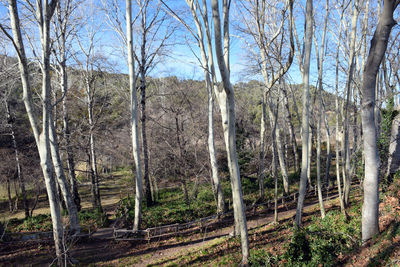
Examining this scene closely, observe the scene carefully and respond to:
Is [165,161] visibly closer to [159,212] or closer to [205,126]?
[205,126]

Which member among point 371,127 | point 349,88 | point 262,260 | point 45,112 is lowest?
point 262,260

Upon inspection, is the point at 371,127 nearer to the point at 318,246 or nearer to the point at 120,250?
the point at 318,246

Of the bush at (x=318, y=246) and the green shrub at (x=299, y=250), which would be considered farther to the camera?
the green shrub at (x=299, y=250)

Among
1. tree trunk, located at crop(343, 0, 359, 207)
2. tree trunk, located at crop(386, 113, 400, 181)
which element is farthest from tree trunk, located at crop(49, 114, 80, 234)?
tree trunk, located at crop(386, 113, 400, 181)

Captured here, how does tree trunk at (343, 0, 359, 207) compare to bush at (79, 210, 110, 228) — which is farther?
bush at (79, 210, 110, 228)

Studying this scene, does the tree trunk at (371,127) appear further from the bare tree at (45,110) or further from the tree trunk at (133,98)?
the bare tree at (45,110)

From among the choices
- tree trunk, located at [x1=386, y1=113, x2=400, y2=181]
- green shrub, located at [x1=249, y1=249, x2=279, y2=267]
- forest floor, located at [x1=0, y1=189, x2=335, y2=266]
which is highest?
tree trunk, located at [x1=386, y1=113, x2=400, y2=181]

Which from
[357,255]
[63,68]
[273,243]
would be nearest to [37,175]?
[63,68]

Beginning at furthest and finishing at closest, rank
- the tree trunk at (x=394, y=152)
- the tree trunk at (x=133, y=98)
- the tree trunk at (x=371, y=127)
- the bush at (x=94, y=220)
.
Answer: the bush at (x=94, y=220) < the tree trunk at (x=394, y=152) < the tree trunk at (x=133, y=98) < the tree trunk at (x=371, y=127)

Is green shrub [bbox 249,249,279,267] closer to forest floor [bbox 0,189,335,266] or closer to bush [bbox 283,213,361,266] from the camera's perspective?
bush [bbox 283,213,361,266]

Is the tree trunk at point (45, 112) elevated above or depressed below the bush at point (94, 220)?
above

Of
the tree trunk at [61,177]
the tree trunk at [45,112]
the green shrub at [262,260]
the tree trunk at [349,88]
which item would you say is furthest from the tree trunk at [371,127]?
the tree trunk at [61,177]

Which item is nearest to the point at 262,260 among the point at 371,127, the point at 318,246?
the point at 318,246

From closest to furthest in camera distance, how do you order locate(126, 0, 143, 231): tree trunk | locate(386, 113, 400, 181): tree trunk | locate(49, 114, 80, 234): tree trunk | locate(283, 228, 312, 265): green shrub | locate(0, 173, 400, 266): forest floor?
locate(283, 228, 312, 265): green shrub
locate(0, 173, 400, 266): forest floor
locate(49, 114, 80, 234): tree trunk
locate(126, 0, 143, 231): tree trunk
locate(386, 113, 400, 181): tree trunk
